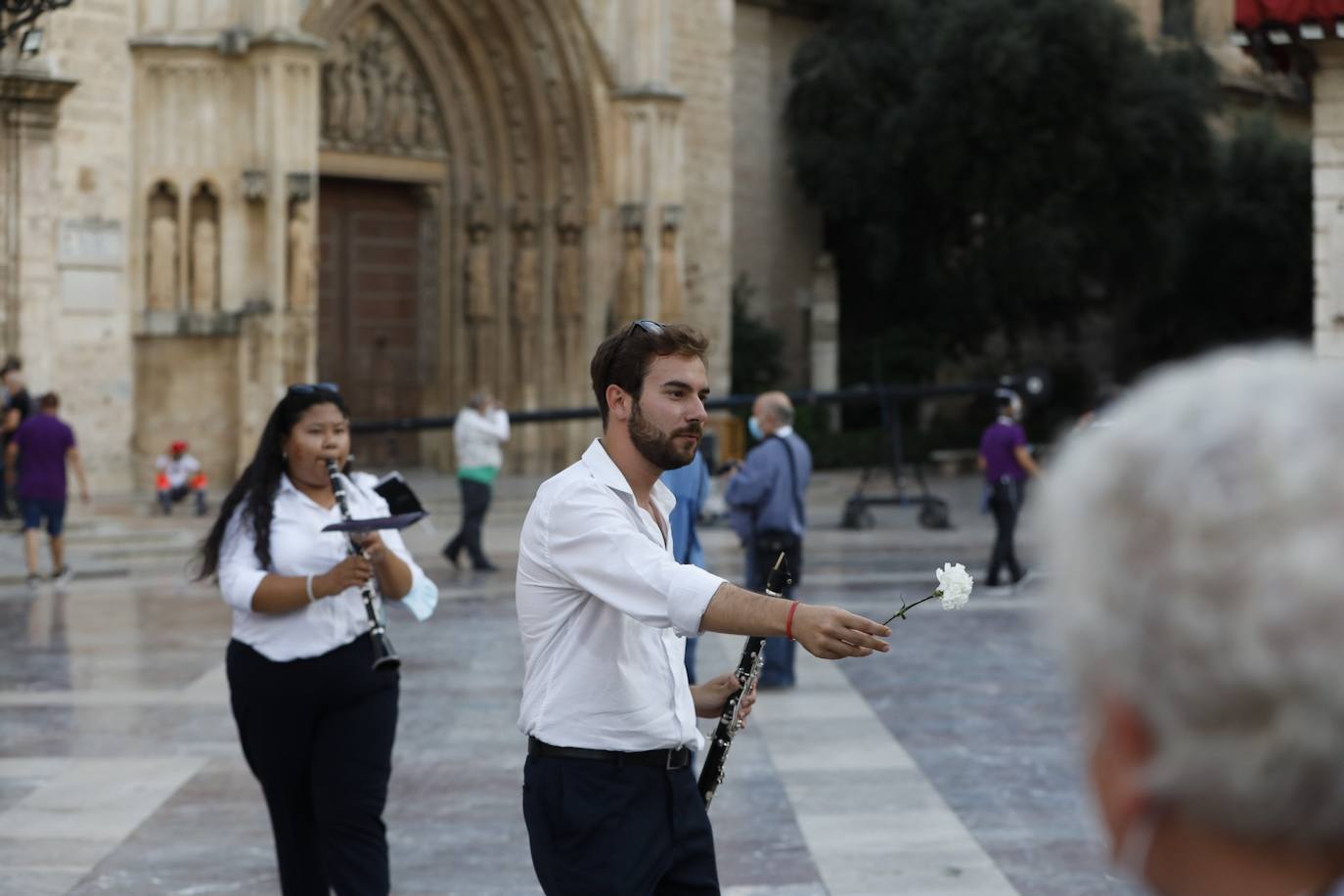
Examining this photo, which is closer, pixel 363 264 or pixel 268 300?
pixel 268 300

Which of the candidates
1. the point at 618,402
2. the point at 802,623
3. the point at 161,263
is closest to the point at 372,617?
the point at 618,402

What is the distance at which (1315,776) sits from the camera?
4.22 ft

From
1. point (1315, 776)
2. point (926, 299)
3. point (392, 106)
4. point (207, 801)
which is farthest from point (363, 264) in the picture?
point (1315, 776)

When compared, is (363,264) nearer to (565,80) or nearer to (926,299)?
(565,80)

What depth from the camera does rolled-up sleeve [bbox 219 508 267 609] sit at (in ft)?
18.3

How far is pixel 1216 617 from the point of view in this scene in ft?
4.26

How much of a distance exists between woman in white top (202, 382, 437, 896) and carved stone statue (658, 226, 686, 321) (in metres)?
23.5

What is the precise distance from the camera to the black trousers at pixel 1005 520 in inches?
661

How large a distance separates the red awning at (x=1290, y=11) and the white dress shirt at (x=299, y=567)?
1282 centimetres

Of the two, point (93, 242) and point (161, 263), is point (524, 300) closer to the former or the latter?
point (161, 263)

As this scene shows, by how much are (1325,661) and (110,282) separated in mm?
23392

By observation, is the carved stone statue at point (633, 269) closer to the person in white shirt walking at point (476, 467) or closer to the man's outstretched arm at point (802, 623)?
the person in white shirt walking at point (476, 467)

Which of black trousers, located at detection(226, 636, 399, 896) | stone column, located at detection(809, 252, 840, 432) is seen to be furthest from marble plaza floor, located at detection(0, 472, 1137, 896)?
stone column, located at detection(809, 252, 840, 432)

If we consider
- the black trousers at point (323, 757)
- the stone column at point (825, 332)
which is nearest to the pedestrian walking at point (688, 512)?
the black trousers at point (323, 757)
